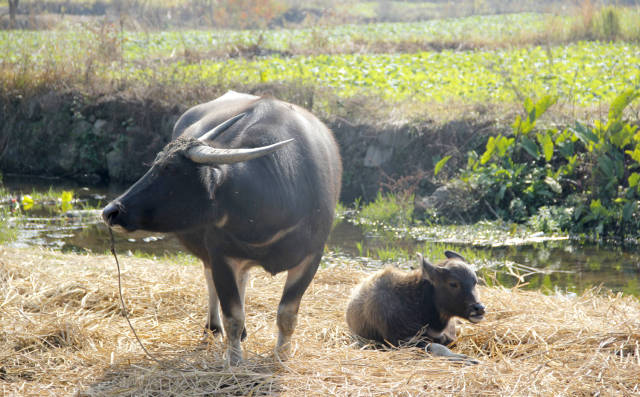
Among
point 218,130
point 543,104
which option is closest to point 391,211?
point 543,104

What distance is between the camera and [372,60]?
17.3 m

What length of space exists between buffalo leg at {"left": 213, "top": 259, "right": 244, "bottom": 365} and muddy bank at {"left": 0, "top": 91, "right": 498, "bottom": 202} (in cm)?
587

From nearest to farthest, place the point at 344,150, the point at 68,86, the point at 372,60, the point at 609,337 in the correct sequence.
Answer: the point at 609,337, the point at 344,150, the point at 68,86, the point at 372,60

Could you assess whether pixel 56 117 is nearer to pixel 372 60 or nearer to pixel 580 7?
pixel 372 60

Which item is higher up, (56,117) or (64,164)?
(56,117)

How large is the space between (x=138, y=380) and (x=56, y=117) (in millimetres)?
10541

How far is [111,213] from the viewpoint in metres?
3.56

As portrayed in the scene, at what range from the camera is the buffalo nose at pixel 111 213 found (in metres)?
3.54

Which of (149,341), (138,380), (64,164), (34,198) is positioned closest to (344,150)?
(34,198)

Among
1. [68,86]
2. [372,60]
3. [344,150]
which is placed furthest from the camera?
[372,60]

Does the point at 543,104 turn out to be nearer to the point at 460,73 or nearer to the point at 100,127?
the point at 460,73

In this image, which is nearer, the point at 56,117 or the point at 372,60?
the point at 56,117

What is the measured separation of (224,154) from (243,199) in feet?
1.47

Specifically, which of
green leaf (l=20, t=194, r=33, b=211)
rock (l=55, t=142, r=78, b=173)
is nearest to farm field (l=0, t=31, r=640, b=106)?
rock (l=55, t=142, r=78, b=173)
